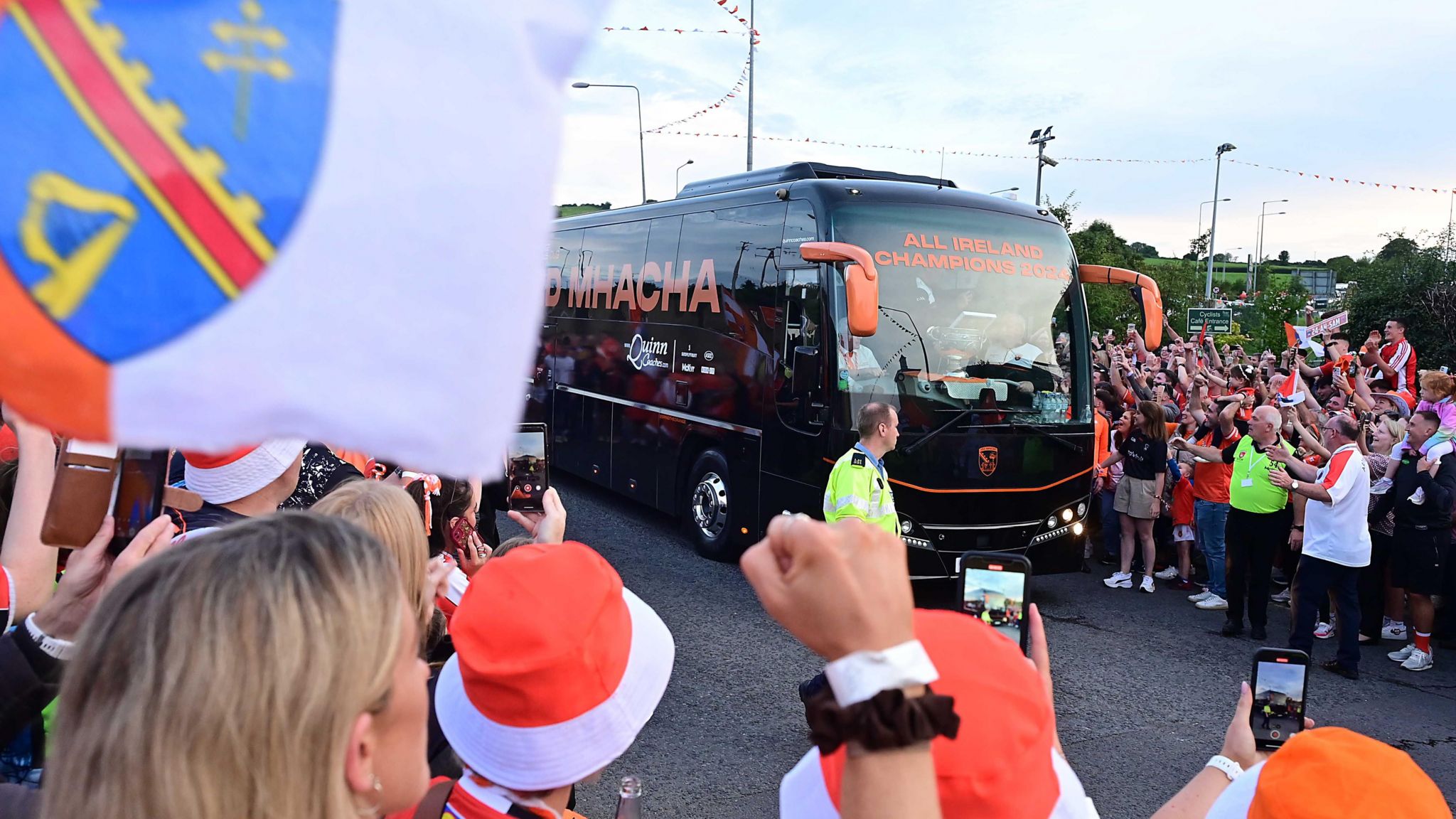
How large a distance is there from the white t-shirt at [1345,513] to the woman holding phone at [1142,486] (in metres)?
2.00

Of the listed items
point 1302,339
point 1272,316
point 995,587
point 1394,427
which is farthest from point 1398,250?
point 995,587

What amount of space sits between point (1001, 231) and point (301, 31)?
7886 millimetres

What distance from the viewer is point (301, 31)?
1018 mm

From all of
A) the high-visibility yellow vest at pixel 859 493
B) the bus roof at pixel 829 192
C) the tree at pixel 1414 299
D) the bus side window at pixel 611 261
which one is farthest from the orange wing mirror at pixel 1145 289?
the tree at pixel 1414 299

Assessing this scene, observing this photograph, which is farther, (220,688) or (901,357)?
(901,357)

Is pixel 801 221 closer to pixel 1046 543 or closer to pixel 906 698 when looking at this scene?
pixel 1046 543

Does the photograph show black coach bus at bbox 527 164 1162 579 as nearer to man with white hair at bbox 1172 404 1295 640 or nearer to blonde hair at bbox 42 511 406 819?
man with white hair at bbox 1172 404 1295 640

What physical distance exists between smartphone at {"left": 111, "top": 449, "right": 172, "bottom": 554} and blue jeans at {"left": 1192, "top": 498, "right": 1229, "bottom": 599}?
833cm

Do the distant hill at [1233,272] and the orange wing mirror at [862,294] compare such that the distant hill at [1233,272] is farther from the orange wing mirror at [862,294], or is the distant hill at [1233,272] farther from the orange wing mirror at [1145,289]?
the orange wing mirror at [862,294]

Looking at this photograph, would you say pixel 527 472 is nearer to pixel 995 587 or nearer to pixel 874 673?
pixel 995 587

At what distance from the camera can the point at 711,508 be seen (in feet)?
30.9

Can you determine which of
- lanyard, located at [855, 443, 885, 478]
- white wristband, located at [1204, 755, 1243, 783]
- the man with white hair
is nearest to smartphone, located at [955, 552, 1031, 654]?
white wristband, located at [1204, 755, 1243, 783]

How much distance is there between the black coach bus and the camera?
25.5 ft

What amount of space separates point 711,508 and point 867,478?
4.14m
